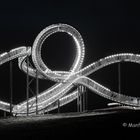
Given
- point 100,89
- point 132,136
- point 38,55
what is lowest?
point 132,136

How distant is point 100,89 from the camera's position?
39.2m

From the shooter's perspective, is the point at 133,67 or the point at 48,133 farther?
the point at 133,67

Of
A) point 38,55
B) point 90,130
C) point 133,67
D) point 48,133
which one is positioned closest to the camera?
point 48,133

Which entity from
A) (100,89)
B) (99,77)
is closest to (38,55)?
(100,89)

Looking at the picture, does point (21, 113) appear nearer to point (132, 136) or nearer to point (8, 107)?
point (8, 107)

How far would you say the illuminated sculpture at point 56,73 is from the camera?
34.2 m

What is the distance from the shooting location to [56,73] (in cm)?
3625

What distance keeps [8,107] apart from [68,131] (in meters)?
17.4

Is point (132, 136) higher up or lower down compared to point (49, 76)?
lower down

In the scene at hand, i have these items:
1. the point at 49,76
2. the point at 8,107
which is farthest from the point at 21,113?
the point at 49,76

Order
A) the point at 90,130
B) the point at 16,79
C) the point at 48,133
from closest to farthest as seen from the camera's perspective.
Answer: the point at 48,133 < the point at 90,130 < the point at 16,79

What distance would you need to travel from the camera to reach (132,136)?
63.7ft

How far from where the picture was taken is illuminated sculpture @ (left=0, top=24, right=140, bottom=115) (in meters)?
34.2

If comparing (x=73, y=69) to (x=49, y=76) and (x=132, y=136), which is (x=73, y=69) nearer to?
(x=49, y=76)
